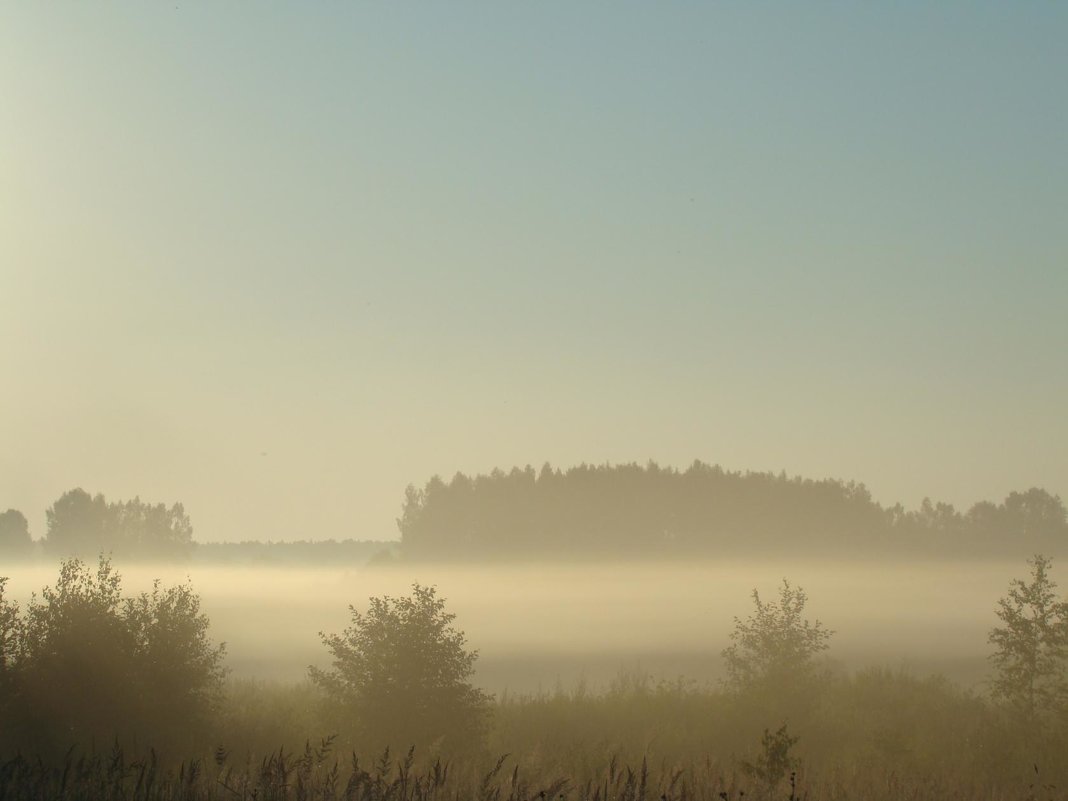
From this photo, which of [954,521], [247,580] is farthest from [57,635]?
[247,580]

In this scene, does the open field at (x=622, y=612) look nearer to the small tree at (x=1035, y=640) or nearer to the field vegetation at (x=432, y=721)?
the field vegetation at (x=432, y=721)

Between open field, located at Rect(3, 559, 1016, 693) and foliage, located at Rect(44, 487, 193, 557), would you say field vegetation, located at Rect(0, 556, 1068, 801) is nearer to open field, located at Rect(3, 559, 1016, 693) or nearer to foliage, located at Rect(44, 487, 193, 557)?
open field, located at Rect(3, 559, 1016, 693)

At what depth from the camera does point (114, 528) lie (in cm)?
15212

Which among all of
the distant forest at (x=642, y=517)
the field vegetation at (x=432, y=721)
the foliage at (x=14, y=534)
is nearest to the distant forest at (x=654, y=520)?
the distant forest at (x=642, y=517)

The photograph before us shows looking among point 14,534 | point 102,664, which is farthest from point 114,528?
point 102,664

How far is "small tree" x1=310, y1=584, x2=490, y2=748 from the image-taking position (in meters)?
27.3

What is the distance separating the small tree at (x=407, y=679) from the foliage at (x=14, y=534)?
474 ft

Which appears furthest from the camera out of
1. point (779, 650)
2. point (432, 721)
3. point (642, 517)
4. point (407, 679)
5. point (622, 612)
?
point (642, 517)

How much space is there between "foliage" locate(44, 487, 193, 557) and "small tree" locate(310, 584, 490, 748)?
5045 inches

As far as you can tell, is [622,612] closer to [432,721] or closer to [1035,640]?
[1035,640]

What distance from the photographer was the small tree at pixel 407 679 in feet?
89.7

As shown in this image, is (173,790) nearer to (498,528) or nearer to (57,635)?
(57,635)

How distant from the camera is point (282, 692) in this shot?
4475 cm

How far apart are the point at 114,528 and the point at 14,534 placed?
70.6 feet
